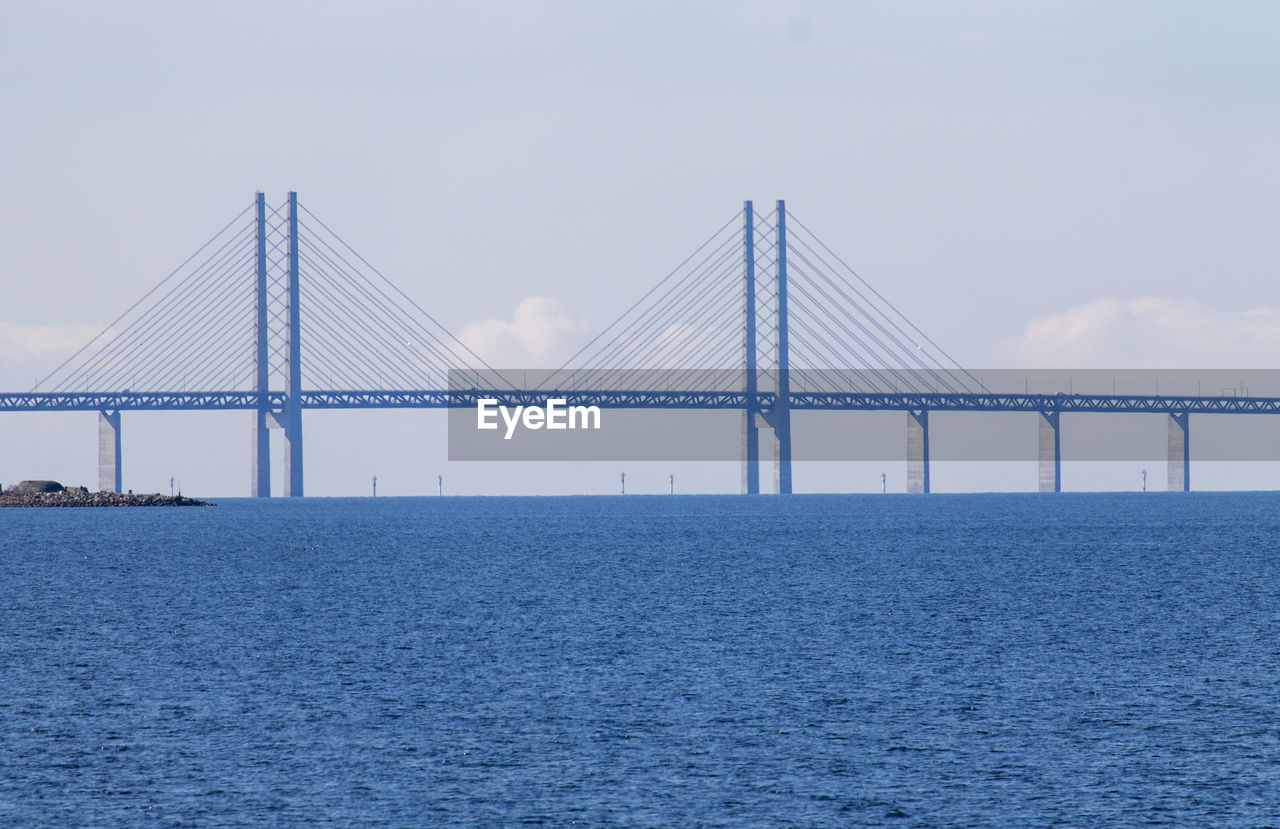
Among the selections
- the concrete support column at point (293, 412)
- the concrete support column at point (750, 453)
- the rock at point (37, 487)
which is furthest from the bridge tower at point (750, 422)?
the rock at point (37, 487)

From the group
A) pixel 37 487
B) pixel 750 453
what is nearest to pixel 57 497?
pixel 37 487

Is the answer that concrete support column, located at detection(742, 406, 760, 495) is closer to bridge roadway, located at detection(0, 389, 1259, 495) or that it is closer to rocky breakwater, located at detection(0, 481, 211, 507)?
bridge roadway, located at detection(0, 389, 1259, 495)

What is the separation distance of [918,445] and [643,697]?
355 feet

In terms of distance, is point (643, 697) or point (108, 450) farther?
point (108, 450)

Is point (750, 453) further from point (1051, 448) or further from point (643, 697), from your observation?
point (643, 697)

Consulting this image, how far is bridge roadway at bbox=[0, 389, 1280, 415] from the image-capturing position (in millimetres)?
118875

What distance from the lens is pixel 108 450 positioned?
121 metres

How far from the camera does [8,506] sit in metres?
146

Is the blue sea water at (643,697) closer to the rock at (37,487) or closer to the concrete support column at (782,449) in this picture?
the concrete support column at (782,449)

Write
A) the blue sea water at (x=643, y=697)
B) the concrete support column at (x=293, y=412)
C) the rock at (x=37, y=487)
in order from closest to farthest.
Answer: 1. the blue sea water at (x=643, y=697)
2. the concrete support column at (x=293, y=412)
3. the rock at (x=37, y=487)

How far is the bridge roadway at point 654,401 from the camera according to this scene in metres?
119

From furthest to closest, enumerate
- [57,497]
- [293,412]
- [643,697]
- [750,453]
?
[57,497] → [750,453] → [293,412] → [643,697]

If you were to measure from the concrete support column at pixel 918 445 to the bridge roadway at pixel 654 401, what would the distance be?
1660mm

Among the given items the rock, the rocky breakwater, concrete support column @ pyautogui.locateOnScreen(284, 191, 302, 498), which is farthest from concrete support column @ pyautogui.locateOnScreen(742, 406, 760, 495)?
the rock
